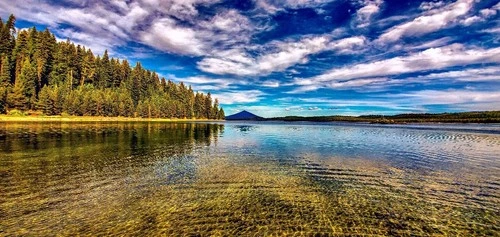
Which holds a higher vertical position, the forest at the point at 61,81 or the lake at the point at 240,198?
the forest at the point at 61,81

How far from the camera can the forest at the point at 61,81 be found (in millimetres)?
113344

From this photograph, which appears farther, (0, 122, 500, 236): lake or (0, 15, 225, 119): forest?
(0, 15, 225, 119): forest

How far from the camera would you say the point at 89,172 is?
1970 cm

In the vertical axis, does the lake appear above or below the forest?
below

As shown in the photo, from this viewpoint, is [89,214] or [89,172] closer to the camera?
[89,214]

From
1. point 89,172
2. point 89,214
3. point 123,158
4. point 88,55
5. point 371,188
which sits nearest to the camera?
point 89,214

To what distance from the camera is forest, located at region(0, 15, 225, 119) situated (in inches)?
4462

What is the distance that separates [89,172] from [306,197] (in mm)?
16846

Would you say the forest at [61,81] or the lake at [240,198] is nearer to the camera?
the lake at [240,198]

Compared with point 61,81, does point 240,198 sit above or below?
below

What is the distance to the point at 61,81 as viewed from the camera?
141 metres

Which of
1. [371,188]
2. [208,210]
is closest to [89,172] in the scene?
[208,210]

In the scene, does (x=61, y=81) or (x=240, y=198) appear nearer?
(x=240, y=198)

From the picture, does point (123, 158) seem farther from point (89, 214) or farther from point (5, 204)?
point (89, 214)
